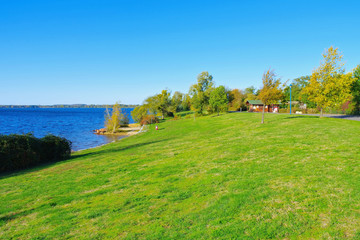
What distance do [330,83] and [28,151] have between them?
32.7m

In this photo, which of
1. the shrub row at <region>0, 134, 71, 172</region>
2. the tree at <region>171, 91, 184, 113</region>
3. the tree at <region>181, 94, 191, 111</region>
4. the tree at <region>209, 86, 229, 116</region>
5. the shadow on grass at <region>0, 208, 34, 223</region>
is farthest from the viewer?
the tree at <region>181, 94, 191, 111</region>

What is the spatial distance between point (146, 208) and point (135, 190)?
178 cm

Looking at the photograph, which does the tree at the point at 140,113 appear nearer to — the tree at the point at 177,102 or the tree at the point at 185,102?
the tree at the point at 177,102

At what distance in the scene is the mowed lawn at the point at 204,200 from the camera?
16.0ft

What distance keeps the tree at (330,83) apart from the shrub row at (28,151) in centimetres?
2982

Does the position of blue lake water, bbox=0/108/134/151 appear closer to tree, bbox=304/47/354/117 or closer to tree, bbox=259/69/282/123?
tree, bbox=259/69/282/123

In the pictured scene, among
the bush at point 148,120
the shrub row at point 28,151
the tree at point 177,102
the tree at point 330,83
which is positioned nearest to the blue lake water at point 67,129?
the shrub row at point 28,151

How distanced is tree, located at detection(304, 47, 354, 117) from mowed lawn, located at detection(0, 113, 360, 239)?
59.5 feet

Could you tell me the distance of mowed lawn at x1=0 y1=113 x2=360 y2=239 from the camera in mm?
4891

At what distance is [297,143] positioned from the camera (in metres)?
12.5

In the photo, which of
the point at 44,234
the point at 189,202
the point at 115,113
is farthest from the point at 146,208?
the point at 115,113

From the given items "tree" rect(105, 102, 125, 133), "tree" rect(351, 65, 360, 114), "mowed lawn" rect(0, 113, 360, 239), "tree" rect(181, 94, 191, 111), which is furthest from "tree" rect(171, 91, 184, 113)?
"mowed lawn" rect(0, 113, 360, 239)

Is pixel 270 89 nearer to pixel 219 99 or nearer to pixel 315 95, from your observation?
pixel 315 95

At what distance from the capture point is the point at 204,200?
21.1ft
